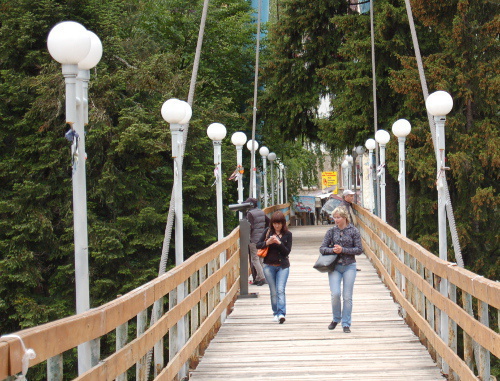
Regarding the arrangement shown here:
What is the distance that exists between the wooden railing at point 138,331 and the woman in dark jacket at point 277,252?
0.60m

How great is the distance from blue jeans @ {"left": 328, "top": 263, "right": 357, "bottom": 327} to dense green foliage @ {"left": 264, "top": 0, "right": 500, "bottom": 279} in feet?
40.8

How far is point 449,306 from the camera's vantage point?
7035mm

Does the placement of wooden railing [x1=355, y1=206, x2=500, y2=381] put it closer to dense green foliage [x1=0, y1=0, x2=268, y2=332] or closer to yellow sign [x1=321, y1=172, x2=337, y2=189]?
dense green foliage [x1=0, y1=0, x2=268, y2=332]

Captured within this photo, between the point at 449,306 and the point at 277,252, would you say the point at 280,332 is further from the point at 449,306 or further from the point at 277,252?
the point at 449,306

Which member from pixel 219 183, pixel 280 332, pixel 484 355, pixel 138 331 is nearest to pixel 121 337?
pixel 138 331

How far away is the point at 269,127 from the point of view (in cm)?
3262

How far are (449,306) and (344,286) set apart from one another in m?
3.05

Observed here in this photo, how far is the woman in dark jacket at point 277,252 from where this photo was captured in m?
10.5

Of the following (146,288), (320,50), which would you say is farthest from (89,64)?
(320,50)

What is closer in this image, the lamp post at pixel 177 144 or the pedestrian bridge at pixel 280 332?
the pedestrian bridge at pixel 280 332

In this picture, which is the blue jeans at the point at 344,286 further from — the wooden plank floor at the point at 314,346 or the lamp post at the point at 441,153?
the lamp post at the point at 441,153

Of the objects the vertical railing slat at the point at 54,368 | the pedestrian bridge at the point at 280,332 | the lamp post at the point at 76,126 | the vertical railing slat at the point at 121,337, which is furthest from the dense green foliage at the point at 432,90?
the vertical railing slat at the point at 54,368

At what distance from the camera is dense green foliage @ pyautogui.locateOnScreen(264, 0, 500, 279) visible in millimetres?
23078

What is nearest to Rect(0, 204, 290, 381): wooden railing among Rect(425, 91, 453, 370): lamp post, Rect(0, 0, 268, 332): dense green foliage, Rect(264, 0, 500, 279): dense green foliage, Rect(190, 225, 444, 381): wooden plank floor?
Rect(190, 225, 444, 381): wooden plank floor
